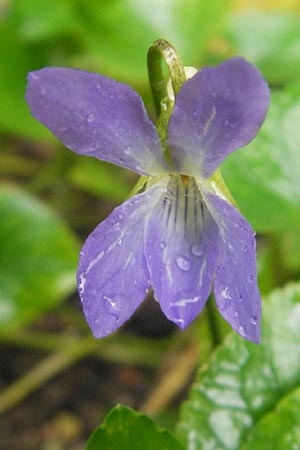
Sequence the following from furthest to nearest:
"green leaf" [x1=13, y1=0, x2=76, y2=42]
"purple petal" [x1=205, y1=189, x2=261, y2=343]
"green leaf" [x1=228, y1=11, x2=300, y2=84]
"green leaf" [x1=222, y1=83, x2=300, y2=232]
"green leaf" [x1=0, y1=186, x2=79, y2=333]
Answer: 1. "green leaf" [x1=228, y1=11, x2=300, y2=84]
2. "green leaf" [x1=13, y1=0, x2=76, y2=42]
3. "green leaf" [x1=0, y1=186, x2=79, y2=333]
4. "green leaf" [x1=222, y1=83, x2=300, y2=232]
5. "purple petal" [x1=205, y1=189, x2=261, y2=343]

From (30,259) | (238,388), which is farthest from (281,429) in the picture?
(30,259)

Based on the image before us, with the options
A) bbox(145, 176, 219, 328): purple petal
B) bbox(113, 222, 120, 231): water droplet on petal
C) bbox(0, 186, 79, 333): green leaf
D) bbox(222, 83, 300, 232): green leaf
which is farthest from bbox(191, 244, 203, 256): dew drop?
bbox(0, 186, 79, 333): green leaf

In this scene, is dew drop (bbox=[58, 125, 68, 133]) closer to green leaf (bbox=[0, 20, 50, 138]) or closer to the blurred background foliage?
the blurred background foliage

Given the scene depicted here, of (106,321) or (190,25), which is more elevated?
(190,25)

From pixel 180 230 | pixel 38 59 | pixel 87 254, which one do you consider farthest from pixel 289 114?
pixel 38 59

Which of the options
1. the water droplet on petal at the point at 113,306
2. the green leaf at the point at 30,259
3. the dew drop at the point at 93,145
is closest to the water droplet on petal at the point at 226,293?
the water droplet on petal at the point at 113,306

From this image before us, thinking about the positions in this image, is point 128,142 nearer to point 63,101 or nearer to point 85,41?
point 63,101
